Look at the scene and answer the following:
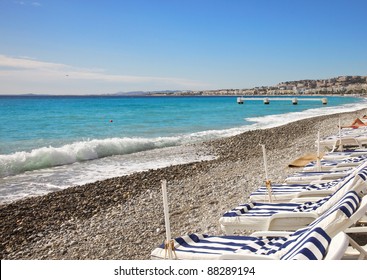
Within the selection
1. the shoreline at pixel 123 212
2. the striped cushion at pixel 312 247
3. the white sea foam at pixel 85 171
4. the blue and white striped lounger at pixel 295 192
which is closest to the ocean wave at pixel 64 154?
the white sea foam at pixel 85 171

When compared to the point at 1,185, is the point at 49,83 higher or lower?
higher

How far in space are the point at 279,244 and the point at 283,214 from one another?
735 mm

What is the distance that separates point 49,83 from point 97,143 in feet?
24.6

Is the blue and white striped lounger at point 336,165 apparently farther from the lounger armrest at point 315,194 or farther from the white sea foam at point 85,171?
the white sea foam at point 85,171

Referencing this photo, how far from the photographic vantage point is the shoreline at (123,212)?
476 centimetres

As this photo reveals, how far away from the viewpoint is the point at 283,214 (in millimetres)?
3377

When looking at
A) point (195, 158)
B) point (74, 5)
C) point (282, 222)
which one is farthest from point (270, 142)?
point (282, 222)

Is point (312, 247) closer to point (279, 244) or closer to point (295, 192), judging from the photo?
point (279, 244)

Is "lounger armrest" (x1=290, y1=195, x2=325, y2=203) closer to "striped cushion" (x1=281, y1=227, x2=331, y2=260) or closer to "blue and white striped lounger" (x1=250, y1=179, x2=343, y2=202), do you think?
"blue and white striped lounger" (x1=250, y1=179, x2=343, y2=202)

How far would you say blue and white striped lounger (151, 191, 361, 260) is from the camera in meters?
2.20

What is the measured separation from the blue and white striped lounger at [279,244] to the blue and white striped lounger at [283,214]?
330mm

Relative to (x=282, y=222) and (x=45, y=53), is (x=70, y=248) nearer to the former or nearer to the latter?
(x=282, y=222)

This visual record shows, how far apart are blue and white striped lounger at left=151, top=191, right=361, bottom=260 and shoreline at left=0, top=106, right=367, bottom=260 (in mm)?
1450
